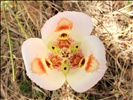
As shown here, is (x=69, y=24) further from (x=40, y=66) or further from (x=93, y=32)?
(x=93, y=32)

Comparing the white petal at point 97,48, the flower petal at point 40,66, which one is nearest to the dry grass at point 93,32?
the flower petal at point 40,66

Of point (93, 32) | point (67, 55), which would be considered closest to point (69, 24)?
point (67, 55)

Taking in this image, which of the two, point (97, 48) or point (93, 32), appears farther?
point (93, 32)

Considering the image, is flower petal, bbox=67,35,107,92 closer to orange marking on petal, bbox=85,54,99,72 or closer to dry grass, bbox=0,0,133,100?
orange marking on petal, bbox=85,54,99,72

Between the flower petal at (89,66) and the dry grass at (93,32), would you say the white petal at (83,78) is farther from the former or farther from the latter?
the dry grass at (93,32)

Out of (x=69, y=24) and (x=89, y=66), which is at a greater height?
(x=69, y=24)

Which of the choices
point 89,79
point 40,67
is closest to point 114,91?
point 89,79

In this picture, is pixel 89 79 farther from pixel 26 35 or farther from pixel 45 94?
pixel 26 35
